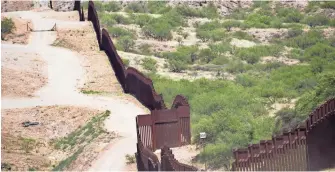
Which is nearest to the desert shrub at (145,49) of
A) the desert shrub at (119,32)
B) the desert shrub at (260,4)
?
the desert shrub at (119,32)

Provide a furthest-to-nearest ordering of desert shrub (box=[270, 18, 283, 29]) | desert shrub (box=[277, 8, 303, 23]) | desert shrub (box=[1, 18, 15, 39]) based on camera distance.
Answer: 1. desert shrub (box=[277, 8, 303, 23])
2. desert shrub (box=[270, 18, 283, 29])
3. desert shrub (box=[1, 18, 15, 39])

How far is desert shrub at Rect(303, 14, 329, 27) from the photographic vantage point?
56.3 metres

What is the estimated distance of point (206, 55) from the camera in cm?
4512

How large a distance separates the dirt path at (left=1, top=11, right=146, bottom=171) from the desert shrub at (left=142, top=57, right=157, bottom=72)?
2.88 m

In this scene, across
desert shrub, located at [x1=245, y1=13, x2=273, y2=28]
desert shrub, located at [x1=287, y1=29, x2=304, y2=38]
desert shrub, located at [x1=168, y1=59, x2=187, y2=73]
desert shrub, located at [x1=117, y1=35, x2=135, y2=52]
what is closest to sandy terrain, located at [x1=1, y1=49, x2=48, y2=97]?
desert shrub, located at [x1=168, y1=59, x2=187, y2=73]

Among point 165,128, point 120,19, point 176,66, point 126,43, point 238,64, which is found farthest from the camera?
point 120,19

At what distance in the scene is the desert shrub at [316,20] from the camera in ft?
185

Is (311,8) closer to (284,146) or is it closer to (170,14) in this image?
(170,14)

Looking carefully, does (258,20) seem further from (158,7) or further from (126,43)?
(126,43)

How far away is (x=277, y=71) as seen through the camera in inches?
1517

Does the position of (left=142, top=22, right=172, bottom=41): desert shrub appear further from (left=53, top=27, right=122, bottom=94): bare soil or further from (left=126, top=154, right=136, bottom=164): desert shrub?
(left=126, top=154, right=136, bottom=164): desert shrub

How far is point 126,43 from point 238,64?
677 cm

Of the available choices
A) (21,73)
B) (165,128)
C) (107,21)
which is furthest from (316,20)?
(165,128)

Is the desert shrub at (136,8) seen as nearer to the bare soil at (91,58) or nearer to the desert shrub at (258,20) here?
the desert shrub at (258,20)
